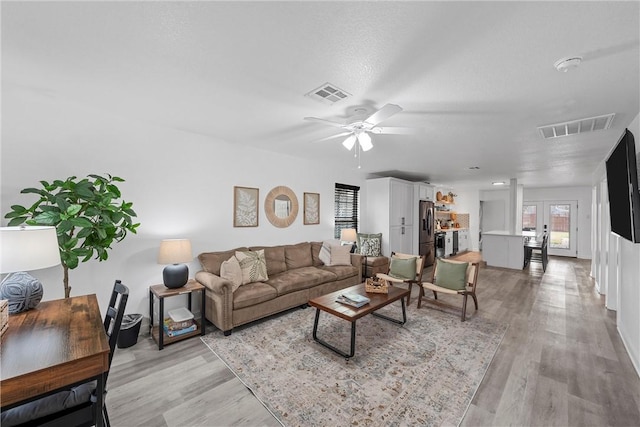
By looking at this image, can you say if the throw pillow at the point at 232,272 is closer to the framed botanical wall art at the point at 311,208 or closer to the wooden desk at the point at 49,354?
the wooden desk at the point at 49,354

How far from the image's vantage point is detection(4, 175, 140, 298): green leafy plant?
2164 millimetres

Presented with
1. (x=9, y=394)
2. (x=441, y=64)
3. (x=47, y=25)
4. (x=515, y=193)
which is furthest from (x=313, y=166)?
(x=515, y=193)

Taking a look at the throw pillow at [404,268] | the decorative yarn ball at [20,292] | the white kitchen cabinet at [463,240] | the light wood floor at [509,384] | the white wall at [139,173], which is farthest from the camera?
the white kitchen cabinet at [463,240]

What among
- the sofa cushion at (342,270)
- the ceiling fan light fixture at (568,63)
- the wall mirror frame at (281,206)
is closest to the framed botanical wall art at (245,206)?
the wall mirror frame at (281,206)

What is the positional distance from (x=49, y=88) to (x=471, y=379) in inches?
178

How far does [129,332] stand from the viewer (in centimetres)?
279

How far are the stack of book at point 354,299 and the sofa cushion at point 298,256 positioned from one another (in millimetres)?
1505

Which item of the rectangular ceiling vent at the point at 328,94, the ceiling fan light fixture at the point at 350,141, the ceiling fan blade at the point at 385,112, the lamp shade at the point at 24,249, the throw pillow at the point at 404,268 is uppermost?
the rectangular ceiling vent at the point at 328,94

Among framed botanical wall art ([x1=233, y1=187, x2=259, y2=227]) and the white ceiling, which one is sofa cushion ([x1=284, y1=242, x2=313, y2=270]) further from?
the white ceiling

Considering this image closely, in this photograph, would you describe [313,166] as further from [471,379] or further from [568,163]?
[568,163]

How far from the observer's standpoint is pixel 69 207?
7.28 feet

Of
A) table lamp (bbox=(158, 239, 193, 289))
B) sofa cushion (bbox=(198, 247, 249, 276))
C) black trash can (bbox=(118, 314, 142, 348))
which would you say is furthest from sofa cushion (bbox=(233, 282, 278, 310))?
black trash can (bbox=(118, 314, 142, 348))

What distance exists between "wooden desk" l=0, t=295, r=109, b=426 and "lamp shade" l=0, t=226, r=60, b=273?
337mm

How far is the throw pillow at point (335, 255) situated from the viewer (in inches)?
188
